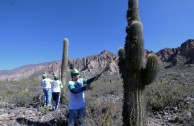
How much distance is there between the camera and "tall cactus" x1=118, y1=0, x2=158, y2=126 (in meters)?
7.23

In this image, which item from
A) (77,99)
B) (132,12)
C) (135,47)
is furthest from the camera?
(132,12)

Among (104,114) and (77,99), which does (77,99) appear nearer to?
(77,99)

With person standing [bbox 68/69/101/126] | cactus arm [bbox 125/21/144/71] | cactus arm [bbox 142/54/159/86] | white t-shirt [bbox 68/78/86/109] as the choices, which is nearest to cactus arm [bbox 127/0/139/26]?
cactus arm [bbox 125/21/144/71]

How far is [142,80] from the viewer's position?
24.3 ft

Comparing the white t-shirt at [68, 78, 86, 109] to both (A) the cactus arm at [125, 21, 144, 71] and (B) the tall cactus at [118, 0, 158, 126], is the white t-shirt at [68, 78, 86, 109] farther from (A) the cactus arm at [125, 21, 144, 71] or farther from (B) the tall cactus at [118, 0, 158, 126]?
(A) the cactus arm at [125, 21, 144, 71]

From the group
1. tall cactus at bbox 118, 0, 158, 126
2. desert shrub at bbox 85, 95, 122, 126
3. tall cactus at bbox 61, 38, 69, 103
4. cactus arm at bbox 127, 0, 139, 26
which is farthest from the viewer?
tall cactus at bbox 61, 38, 69, 103

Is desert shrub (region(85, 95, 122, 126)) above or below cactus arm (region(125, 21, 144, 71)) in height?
below

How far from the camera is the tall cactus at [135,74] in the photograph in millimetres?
7227

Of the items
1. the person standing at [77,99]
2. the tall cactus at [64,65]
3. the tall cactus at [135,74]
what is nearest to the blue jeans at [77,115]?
the person standing at [77,99]

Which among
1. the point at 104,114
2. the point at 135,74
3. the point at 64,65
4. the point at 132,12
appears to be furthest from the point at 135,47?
the point at 64,65

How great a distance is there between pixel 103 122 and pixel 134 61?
1.78 m

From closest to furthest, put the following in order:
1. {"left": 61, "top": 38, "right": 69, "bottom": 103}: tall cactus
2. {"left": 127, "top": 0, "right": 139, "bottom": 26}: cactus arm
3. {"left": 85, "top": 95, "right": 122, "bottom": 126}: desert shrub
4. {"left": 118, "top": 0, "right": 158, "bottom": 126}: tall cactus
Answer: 1. {"left": 85, "top": 95, "right": 122, "bottom": 126}: desert shrub
2. {"left": 118, "top": 0, "right": 158, "bottom": 126}: tall cactus
3. {"left": 127, "top": 0, "right": 139, "bottom": 26}: cactus arm
4. {"left": 61, "top": 38, "right": 69, "bottom": 103}: tall cactus

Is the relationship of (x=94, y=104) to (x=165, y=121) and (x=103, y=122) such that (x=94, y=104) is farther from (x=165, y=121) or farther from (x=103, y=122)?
(x=103, y=122)

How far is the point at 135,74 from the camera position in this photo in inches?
293
